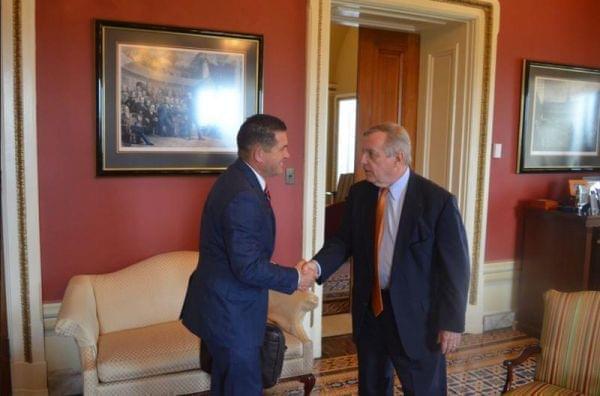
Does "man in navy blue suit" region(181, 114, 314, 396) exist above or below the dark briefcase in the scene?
above

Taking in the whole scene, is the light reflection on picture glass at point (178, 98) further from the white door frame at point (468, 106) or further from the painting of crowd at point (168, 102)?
the white door frame at point (468, 106)

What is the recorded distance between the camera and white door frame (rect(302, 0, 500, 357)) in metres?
3.55

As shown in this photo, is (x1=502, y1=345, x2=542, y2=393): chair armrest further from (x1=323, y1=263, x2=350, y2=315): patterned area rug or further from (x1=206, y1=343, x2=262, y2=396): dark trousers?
(x1=323, y1=263, x2=350, y2=315): patterned area rug

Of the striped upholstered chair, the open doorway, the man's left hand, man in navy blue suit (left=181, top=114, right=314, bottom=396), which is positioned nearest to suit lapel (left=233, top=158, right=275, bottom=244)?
man in navy blue suit (left=181, top=114, right=314, bottom=396)

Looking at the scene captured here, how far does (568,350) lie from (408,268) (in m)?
0.85

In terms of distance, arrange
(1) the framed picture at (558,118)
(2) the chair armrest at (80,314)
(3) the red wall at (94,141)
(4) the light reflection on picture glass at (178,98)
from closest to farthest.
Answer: (2) the chair armrest at (80,314) → (3) the red wall at (94,141) → (4) the light reflection on picture glass at (178,98) → (1) the framed picture at (558,118)

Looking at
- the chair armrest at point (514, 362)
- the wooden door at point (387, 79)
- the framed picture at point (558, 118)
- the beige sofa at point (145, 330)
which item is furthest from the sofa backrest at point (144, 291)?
the framed picture at point (558, 118)

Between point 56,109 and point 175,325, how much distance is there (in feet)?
4.50

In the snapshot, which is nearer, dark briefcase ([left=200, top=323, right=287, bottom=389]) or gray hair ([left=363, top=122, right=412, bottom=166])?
gray hair ([left=363, top=122, right=412, bottom=166])

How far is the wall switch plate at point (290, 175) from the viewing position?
3588mm

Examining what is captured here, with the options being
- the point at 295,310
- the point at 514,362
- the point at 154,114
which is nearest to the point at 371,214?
the point at 514,362

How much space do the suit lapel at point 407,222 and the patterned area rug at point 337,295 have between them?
274cm

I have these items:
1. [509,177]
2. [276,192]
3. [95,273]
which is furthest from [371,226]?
[509,177]

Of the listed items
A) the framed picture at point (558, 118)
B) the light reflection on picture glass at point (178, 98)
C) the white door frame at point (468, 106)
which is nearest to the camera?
the light reflection on picture glass at point (178, 98)
